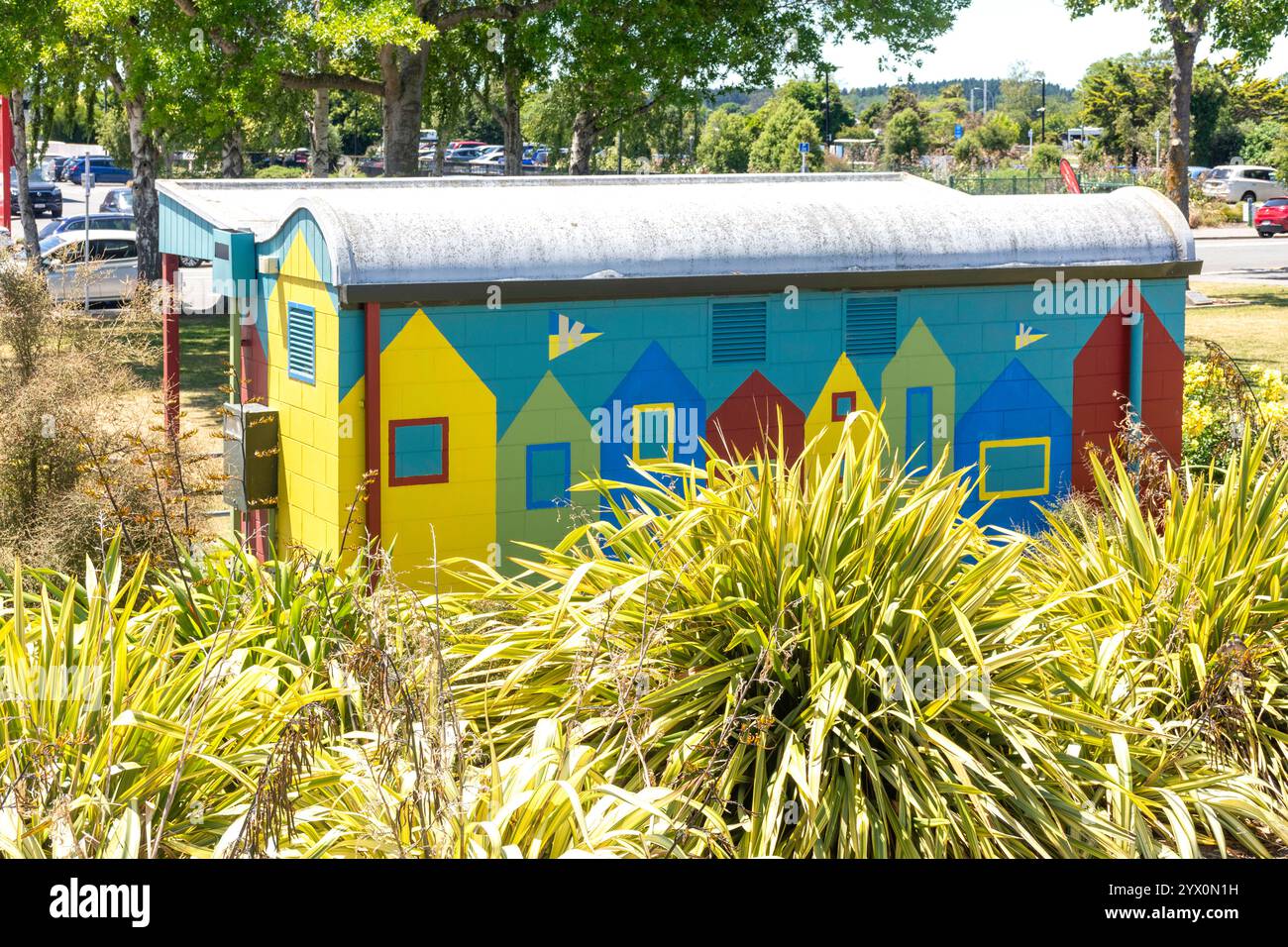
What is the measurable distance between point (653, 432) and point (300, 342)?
6.57 ft

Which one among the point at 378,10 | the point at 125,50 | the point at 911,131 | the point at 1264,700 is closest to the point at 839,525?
the point at 1264,700

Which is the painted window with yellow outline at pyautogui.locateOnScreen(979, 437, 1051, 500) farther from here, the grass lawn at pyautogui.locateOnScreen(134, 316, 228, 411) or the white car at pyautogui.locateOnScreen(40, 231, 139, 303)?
the white car at pyautogui.locateOnScreen(40, 231, 139, 303)

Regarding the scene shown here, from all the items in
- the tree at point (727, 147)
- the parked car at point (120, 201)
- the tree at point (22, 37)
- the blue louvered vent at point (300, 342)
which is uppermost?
the tree at point (727, 147)

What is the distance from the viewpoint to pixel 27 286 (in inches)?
444

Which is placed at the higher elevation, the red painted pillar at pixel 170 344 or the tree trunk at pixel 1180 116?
the tree trunk at pixel 1180 116

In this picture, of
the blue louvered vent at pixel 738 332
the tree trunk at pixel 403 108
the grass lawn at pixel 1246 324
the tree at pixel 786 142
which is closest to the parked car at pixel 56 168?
the tree at pixel 786 142

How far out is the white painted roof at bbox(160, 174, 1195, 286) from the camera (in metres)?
8.17

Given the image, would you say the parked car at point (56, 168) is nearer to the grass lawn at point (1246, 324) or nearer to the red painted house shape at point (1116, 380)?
the grass lawn at point (1246, 324)

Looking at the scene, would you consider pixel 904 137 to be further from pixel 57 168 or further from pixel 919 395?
pixel 919 395

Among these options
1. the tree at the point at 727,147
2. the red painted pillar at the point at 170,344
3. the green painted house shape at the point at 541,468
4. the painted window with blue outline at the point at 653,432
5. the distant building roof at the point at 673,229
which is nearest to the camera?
the distant building roof at the point at 673,229

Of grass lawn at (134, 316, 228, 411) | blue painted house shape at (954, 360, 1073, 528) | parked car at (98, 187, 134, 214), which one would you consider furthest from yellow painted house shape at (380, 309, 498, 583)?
parked car at (98, 187, 134, 214)

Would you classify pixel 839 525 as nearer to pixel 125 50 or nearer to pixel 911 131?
pixel 125 50

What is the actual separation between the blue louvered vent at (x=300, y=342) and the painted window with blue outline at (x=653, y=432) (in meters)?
1.78

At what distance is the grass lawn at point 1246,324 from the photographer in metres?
20.7
